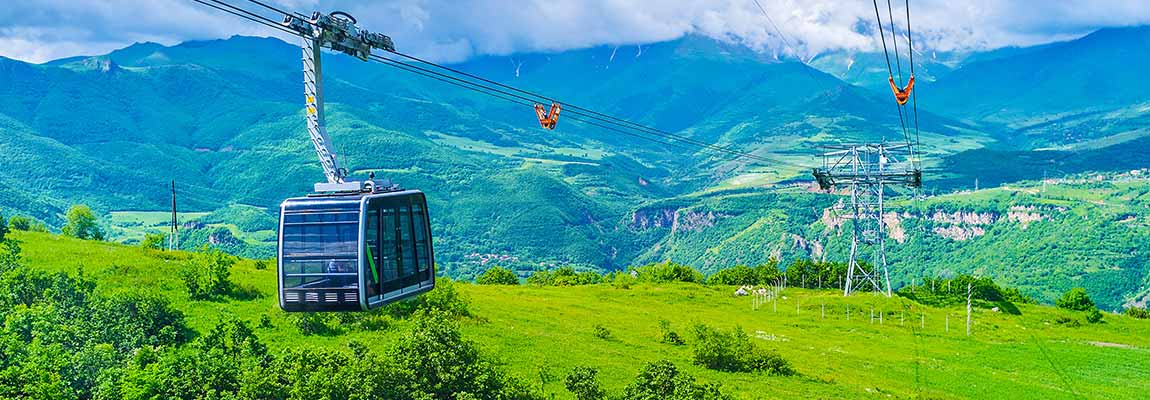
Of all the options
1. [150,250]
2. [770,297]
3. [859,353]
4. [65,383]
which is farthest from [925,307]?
[65,383]

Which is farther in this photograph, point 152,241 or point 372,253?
point 152,241

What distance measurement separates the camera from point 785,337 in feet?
279

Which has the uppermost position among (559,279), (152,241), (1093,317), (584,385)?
(152,241)

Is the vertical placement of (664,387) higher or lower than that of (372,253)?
lower

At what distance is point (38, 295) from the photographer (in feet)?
197

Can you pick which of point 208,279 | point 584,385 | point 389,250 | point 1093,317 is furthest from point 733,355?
point 1093,317

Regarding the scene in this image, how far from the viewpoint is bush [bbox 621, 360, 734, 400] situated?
42875 millimetres

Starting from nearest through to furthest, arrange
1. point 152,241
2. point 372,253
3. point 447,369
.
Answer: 1. point 372,253
2. point 447,369
3. point 152,241

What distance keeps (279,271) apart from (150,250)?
6518cm

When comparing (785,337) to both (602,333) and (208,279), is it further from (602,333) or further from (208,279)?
(208,279)

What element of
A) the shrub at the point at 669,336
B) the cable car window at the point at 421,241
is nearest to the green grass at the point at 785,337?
the shrub at the point at 669,336

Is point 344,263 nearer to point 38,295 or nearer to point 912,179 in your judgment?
point 38,295

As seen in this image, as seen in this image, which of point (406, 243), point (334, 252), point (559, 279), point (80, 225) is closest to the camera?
point (334, 252)

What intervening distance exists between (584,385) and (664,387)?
5.14 m
